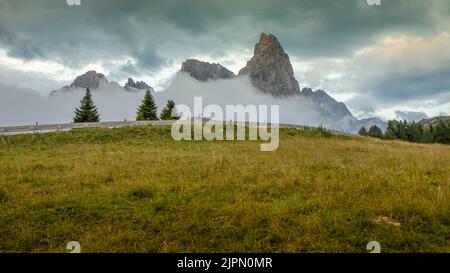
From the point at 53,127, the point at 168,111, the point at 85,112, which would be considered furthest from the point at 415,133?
the point at 53,127

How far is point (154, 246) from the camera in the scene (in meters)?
5.64

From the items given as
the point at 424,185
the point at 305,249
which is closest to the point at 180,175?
the point at 305,249

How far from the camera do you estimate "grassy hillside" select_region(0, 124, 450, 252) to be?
5.83 meters

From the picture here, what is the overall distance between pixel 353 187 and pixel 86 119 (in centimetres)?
5159

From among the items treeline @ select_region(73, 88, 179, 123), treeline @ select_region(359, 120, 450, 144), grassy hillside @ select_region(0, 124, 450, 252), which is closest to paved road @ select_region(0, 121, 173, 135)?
treeline @ select_region(73, 88, 179, 123)

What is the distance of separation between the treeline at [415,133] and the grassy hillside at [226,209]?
90.8 m

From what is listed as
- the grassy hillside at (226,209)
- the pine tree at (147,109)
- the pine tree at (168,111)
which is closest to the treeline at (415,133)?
the pine tree at (168,111)

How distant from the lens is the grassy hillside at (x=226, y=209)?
19.1ft

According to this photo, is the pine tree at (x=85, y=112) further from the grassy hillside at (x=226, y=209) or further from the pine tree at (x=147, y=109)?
the grassy hillside at (x=226, y=209)

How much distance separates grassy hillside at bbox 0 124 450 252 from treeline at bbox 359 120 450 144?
3573 inches

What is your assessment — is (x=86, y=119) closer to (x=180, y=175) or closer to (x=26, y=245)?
(x=180, y=175)

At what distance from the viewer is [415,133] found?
4232 inches
